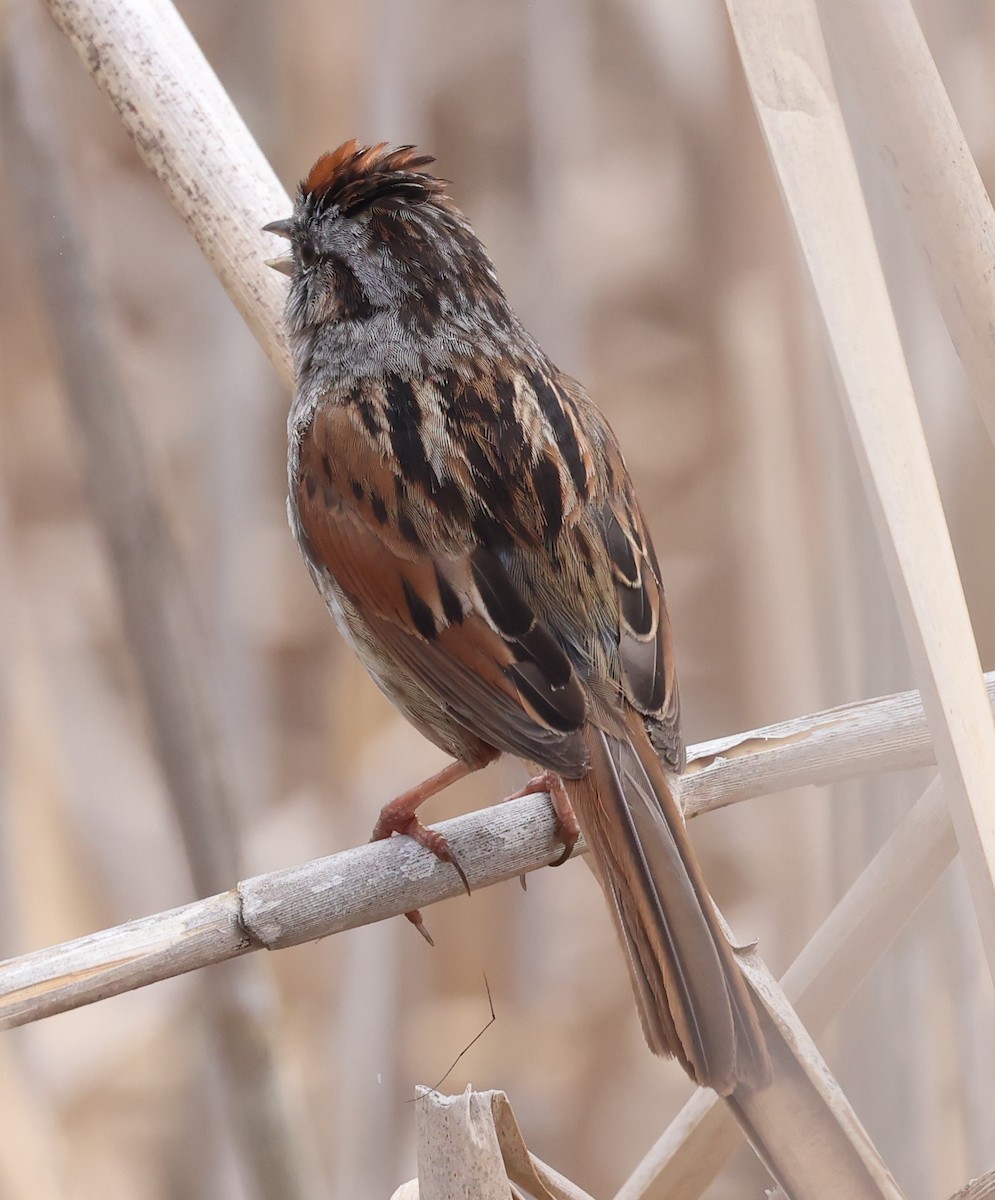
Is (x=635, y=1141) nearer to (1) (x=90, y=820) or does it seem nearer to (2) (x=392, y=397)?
(1) (x=90, y=820)

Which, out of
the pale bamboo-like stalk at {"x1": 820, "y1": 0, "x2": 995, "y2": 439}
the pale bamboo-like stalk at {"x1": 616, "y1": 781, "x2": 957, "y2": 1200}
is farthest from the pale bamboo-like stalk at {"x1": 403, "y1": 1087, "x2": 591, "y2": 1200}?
the pale bamboo-like stalk at {"x1": 820, "y1": 0, "x2": 995, "y2": 439}

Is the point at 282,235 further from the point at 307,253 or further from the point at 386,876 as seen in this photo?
the point at 386,876

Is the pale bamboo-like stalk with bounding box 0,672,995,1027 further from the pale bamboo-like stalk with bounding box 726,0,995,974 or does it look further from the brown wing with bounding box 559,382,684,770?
the pale bamboo-like stalk with bounding box 726,0,995,974

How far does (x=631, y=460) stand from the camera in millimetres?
3039

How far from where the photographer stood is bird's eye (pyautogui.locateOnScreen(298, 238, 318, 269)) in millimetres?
2135

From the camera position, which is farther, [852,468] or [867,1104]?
[852,468]

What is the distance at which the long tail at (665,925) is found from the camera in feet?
4.34

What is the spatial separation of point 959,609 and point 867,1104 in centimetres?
134

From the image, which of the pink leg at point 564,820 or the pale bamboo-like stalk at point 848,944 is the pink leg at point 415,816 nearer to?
the pink leg at point 564,820

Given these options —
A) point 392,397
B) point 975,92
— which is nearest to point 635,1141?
point 392,397

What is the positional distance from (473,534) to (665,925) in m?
0.67

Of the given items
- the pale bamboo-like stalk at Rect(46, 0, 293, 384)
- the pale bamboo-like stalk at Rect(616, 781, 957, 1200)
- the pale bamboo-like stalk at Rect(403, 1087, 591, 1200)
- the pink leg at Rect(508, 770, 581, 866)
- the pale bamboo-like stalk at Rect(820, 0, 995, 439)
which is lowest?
the pale bamboo-like stalk at Rect(616, 781, 957, 1200)

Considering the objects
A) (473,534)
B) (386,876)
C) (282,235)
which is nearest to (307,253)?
(282,235)

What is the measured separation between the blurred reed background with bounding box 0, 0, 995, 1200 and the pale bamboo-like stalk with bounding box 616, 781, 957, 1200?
2.69 feet
